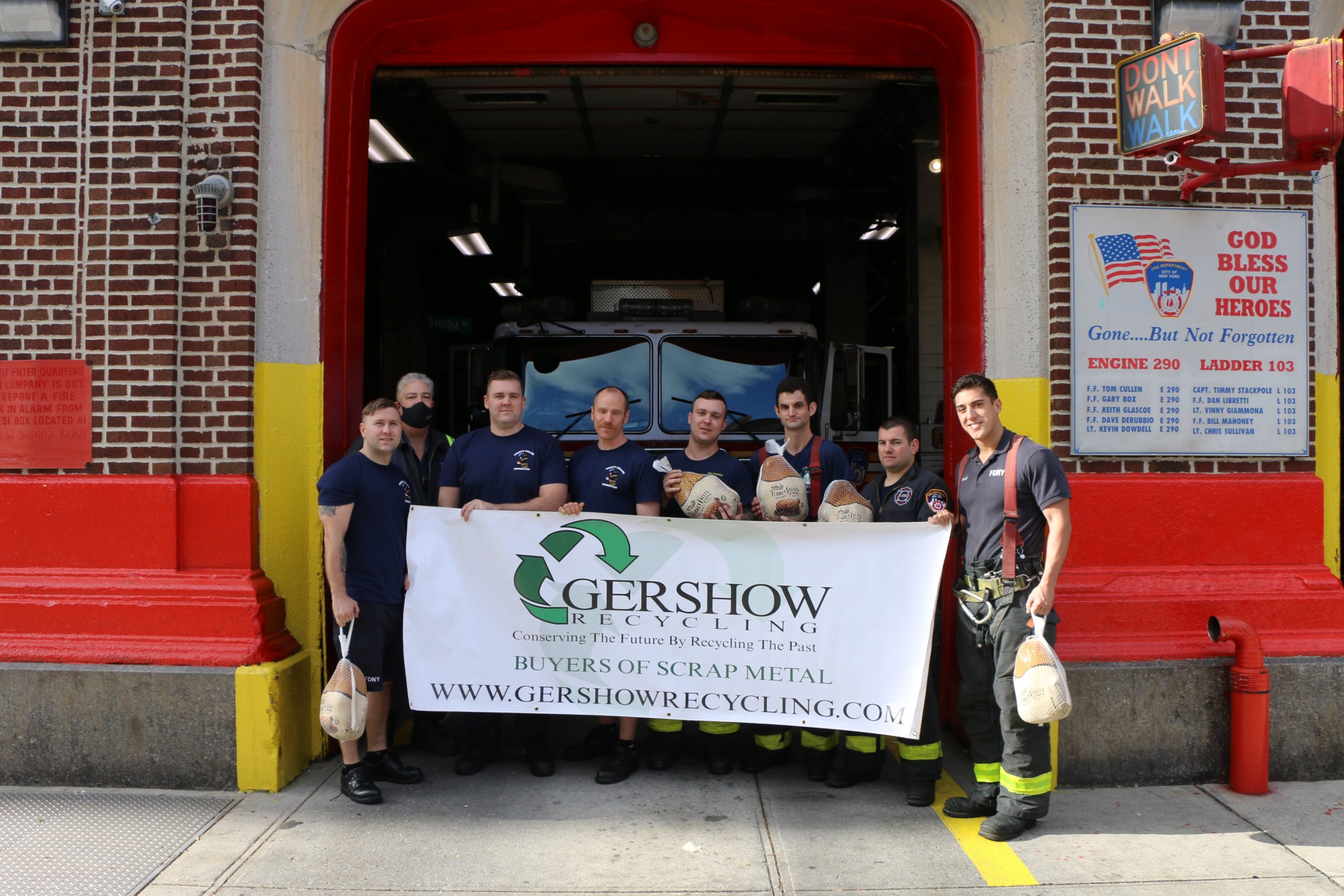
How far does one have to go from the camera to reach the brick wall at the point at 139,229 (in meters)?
5.34

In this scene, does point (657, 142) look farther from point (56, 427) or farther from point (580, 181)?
point (56, 427)

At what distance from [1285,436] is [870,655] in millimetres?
2634

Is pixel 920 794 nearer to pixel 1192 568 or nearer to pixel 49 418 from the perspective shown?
pixel 1192 568

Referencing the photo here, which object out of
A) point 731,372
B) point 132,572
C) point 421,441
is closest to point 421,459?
point 421,441

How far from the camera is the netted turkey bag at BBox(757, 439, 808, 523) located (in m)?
5.02

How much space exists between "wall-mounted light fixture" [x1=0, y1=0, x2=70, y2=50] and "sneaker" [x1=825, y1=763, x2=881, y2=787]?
5.61 m

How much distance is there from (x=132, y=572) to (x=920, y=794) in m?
4.20

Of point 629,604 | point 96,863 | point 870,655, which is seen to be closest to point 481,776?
point 629,604

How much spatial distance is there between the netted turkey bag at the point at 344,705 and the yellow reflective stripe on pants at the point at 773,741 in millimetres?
2030

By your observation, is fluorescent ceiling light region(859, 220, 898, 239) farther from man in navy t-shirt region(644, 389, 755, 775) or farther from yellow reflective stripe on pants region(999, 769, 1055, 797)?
yellow reflective stripe on pants region(999, 769, 1055, 797)

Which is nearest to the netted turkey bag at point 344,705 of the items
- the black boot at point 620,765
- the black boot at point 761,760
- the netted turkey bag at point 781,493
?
the black boot at point 620,765

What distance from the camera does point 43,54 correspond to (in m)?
5.43

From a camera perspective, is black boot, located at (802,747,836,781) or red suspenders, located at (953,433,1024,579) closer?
red suspenders, located at (953,433,1024,579)

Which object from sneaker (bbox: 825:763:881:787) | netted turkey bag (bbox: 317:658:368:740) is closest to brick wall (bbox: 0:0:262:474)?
netted turkey bag (bbox: 317:658:368:740)
